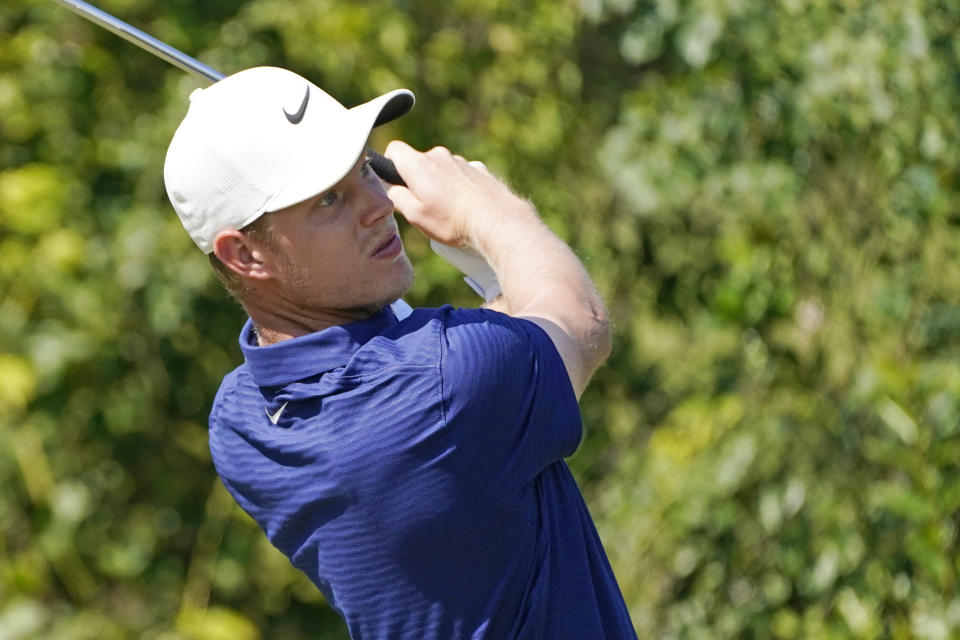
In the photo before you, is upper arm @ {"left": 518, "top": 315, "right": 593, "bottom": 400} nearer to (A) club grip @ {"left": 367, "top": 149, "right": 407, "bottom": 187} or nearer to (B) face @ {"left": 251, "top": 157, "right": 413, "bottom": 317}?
(B) face @ {"left": 251, "top": 157, "right": 413, "bottom": 317}

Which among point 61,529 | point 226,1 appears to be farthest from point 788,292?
point 61,529

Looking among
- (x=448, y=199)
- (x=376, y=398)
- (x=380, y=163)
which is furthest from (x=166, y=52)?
(x=376, y=398)

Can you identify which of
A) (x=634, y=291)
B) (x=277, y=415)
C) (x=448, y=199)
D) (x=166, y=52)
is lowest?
(x=634, y=291)

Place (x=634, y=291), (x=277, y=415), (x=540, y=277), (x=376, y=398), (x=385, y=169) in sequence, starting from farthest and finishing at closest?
(x=634, y=291) → (x=385, y=169) → (x=540, y=277) → (x=277, y=415) → (x=376, y=398)

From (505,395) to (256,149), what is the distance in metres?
0.44

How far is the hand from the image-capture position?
1.92 metres

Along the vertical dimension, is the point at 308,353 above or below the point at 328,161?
below

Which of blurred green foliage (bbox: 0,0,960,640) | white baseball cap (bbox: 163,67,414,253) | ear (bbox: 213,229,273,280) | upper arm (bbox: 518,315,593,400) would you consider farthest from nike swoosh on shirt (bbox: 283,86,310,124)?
blurred green foliage (bbox: 0,0,960,640)

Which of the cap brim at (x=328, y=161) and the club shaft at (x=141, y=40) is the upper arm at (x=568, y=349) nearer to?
the cap brim at (x=328, y=161)

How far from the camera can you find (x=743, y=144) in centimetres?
369

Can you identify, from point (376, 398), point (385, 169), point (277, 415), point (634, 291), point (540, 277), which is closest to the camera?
point (376, 398)

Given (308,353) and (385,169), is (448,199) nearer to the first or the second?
(385,169)

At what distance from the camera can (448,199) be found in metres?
1.93

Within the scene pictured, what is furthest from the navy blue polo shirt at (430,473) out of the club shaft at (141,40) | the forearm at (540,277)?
the club shaft at (141,40)
